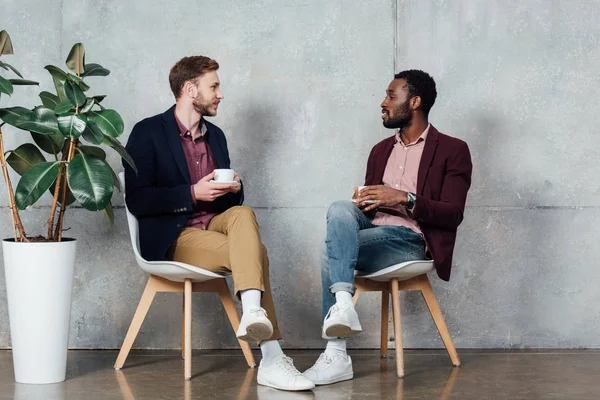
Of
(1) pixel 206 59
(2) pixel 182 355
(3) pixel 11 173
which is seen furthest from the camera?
(3) pixel 11 173

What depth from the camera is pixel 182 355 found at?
13.8 ft

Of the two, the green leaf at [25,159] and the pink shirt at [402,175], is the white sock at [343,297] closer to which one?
the pink shirt at [402,175]

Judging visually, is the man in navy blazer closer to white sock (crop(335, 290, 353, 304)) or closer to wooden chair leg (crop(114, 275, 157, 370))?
wooden chair leg (crop(114, 275, 157, 370))

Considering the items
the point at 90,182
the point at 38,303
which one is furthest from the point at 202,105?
the point at 38,303

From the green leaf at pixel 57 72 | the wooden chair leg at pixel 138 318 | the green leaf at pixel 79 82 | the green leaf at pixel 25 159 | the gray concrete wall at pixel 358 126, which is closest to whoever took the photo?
the green leaf at pixel 79 82

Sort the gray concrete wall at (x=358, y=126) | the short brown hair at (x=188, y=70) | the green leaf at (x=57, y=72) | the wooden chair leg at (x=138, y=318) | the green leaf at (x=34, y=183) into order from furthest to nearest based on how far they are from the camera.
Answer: the gray concrete wall at (x=358, y=126), the short brown hair at (x=188, y=70), the wooden chair leg at (x=138, y=318), the green leaf at (x=57, y=72), the green leaf at (x=34, y=183)

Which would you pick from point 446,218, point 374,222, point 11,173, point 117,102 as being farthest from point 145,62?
point 446,218

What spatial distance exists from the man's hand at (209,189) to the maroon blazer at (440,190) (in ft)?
2.50

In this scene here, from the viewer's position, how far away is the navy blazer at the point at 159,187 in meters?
3.71

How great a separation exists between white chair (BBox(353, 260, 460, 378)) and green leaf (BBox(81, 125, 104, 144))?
1243 millimetres

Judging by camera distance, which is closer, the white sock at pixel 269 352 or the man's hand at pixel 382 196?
the white sock at pixel 269 352

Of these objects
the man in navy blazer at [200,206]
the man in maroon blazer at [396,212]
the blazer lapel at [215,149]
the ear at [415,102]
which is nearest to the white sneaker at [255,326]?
the man in navy blazer at [200,206]

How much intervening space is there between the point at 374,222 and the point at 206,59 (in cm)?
108

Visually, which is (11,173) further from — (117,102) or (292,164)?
(292,164)
